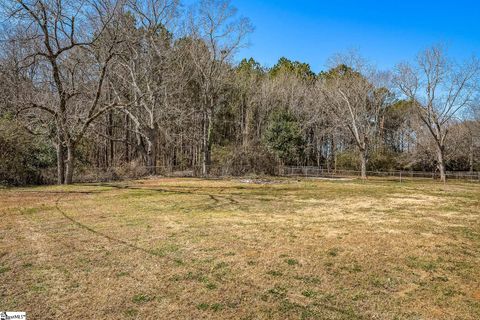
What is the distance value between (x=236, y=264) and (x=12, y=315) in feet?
9.88

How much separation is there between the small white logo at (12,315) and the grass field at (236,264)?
12cm

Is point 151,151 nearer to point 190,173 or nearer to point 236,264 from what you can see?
point 190,173

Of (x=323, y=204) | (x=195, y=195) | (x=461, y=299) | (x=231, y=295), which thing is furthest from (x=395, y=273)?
(x=195, y=195)

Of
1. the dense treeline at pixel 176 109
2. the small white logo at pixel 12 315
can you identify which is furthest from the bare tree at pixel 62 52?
the small white logo at pixel 12 315

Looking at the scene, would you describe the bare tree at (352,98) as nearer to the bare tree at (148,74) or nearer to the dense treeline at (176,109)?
the dense treeline at (176,109)

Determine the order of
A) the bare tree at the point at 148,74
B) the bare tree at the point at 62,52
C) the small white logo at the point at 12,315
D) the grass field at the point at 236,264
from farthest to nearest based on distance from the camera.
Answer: the bare tree at the point at 148,74
the bare tree at the point at 62,52
the grass field at the point at 236,264
the small white logo at the point at 12,315

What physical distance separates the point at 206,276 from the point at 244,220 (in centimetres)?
414

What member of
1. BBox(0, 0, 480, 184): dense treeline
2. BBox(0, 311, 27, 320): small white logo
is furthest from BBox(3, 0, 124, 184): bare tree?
BBox(0, 311, 27, 320): small white logo

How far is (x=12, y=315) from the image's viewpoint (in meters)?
3.87

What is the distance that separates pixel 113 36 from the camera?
17766mm

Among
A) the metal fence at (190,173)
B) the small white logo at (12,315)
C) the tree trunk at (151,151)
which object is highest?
the tree trunk at (151,151)

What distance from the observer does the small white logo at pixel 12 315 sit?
12.5ft

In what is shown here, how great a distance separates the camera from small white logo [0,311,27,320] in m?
3.82

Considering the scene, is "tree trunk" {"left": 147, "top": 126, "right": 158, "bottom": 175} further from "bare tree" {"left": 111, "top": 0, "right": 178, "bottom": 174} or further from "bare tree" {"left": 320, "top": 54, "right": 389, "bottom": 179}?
"bare tree" {"left": 320, "top": 54, "right": 389, "bottom": 179}
